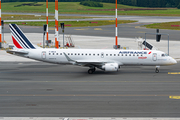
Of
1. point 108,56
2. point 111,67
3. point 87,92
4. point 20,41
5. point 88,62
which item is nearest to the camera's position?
point 87,92

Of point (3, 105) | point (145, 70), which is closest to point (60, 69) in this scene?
point (145, 70)

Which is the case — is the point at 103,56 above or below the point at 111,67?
above

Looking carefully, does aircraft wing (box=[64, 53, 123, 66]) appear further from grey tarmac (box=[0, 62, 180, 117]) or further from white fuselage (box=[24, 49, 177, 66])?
grey tarmac (box=[0, 62, 180, 117])

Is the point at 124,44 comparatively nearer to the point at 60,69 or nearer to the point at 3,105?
the point at 60,69

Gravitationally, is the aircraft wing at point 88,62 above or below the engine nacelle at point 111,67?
above

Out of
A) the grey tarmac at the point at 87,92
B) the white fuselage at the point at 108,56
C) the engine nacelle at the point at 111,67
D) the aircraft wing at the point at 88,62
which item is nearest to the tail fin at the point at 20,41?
the white fuselage at the point at 108,56

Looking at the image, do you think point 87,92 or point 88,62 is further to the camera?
point 88,62

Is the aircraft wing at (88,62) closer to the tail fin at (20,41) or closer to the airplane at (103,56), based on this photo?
the airplane at (103,56)

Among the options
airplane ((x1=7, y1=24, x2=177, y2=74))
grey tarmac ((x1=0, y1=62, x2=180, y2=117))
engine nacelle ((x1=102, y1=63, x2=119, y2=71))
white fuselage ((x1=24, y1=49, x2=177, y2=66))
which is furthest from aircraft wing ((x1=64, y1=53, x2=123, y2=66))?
grey tarmac ((x1=0, y1=62, x2=180, y2=117))

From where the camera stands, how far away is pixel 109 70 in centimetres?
3616

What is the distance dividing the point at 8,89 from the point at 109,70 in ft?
42.0

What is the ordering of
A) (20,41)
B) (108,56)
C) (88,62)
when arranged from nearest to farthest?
(88,62), (108,56), (20,41)

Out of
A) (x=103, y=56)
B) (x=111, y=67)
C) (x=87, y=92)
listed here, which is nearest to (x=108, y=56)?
(x=103, y=56)

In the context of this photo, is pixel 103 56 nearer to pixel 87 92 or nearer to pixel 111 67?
pixel 111 67
